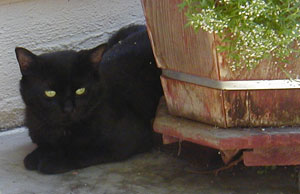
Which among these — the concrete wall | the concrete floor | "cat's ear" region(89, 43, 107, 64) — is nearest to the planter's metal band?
the concrete floor

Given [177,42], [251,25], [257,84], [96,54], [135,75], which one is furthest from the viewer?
[135,75]

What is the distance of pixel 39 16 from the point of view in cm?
285

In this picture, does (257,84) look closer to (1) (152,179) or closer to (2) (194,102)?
(2) (194,102)

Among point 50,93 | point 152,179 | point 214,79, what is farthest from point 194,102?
point 50,93

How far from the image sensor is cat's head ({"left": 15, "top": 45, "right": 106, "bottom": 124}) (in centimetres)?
215

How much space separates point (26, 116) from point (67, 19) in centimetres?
80

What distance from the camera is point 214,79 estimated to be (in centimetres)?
188

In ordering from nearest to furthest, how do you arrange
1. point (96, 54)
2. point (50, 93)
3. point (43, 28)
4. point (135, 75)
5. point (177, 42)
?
point (177, 42), point (50, 93), point (96, 54), point (135, 75), point (43, 28)

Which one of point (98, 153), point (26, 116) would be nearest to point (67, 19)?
point (26, 116)

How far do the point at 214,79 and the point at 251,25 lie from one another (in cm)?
29

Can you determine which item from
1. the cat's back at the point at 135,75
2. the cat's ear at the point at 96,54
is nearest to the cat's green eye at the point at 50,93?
the cat's ear at the point at 96,54

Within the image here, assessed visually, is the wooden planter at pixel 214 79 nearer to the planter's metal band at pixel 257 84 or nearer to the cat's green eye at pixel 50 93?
the planter's metal band at pixel 257 84

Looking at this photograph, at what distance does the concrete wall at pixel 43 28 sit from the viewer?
2.75 metres

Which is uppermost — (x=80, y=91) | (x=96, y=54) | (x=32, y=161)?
(x=96, y=54)
